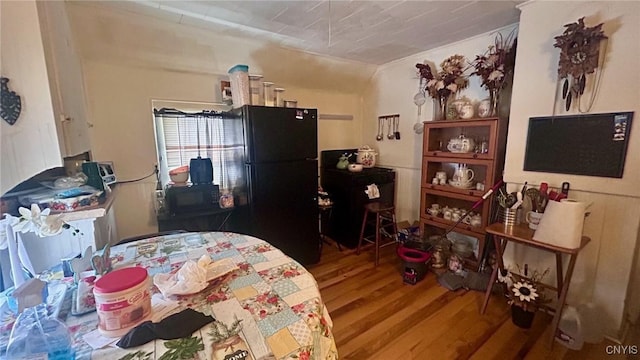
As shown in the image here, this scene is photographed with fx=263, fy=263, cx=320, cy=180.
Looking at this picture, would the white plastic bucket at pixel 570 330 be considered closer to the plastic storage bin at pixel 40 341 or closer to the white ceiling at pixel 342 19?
the white ceiling at pixel 342 19

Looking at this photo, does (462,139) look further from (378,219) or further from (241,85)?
(241,85)

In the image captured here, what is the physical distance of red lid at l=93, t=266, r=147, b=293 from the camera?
0.71m

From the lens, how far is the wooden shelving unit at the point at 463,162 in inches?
91.4

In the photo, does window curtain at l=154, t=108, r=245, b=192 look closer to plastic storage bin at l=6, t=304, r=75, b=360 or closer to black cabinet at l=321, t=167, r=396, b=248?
black cabinet at l=321, t=167, r=396, b=248

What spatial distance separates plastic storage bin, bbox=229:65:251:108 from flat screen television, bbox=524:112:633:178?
2.29 m

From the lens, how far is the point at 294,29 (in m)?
2.26

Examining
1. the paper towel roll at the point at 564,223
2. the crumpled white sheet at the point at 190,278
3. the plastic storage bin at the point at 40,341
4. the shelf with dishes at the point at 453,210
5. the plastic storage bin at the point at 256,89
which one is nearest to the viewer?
the plastic storage bin at the point at 40,341

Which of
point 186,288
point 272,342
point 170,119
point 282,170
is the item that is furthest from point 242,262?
point 170,119

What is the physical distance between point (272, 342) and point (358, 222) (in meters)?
2.46

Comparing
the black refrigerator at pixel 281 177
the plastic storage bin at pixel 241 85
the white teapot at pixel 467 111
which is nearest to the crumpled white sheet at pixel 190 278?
the black refrigerator at pixel 281 177

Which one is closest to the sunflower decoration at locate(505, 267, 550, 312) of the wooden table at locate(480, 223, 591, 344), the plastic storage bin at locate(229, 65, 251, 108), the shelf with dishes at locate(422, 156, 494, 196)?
the wooden table at locate(480, 223, 591, 344)

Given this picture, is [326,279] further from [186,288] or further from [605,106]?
[605,106]

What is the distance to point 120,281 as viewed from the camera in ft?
2.41

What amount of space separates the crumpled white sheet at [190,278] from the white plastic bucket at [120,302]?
0.14 metres
